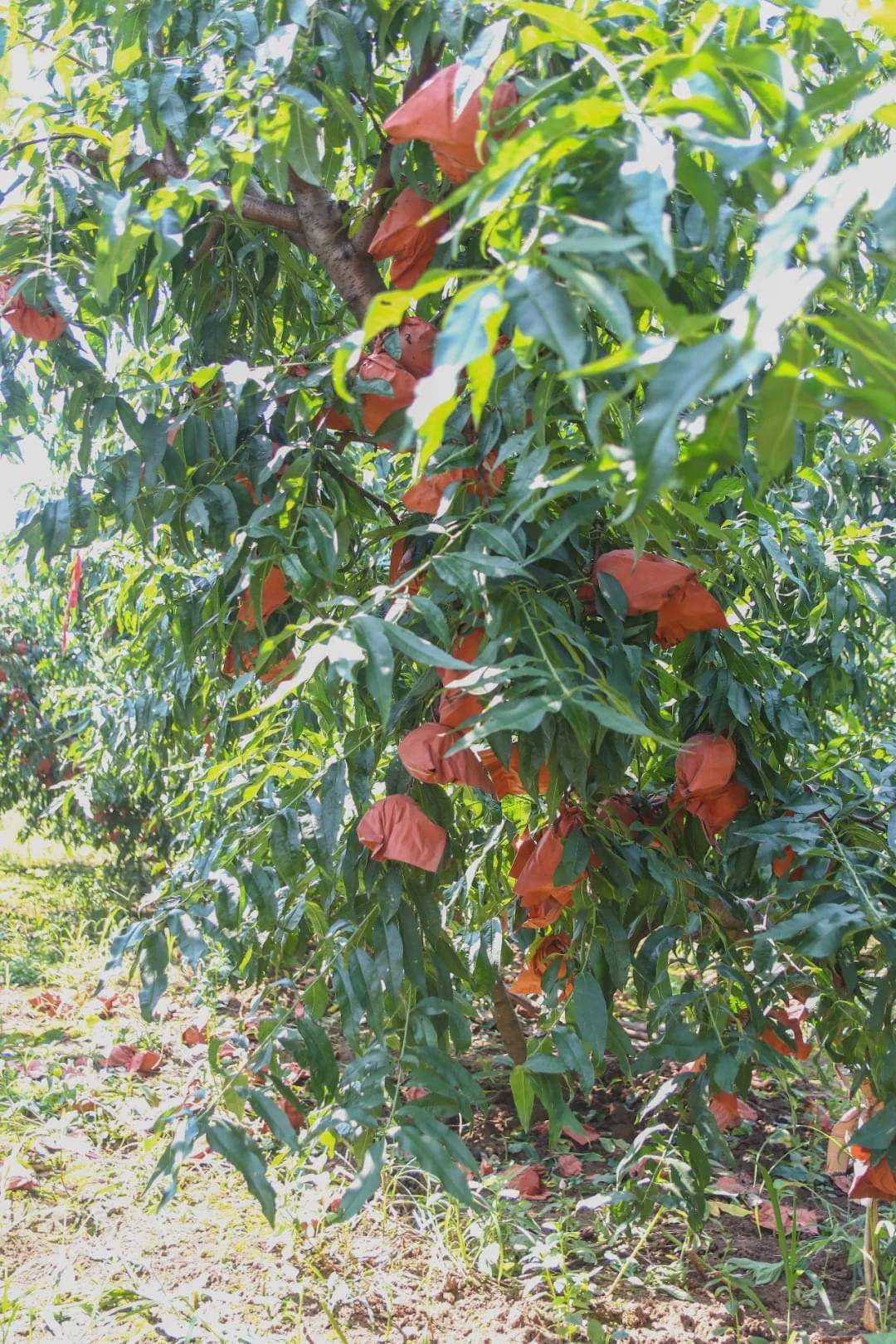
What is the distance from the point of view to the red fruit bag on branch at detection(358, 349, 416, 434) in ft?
3.82

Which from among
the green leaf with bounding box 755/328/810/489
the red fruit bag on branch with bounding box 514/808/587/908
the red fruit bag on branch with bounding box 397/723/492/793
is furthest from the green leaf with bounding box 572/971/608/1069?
the green leaf with bounding box 755/328/810/489

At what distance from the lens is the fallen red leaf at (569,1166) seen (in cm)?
228

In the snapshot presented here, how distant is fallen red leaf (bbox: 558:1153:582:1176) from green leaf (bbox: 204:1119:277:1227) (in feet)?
4.66

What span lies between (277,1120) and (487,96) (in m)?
0.89

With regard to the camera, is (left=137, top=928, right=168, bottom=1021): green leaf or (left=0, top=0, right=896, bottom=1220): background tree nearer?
(left=0, top=0, right=896, bottom=1220): background tree

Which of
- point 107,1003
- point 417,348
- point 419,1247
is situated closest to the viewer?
point 417,348

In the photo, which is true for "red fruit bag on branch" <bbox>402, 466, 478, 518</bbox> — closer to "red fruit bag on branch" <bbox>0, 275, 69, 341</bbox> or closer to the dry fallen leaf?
"red fruit bag on branch" <bbox>0, 275, 69, 341</bbox>

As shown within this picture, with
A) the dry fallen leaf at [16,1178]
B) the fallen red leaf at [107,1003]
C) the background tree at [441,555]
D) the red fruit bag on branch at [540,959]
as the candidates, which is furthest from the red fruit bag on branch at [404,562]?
the fallen red leaf at [107,1003]

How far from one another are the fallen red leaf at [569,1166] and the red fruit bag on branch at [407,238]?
1729 mm

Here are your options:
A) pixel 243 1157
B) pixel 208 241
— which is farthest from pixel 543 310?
pixel 208 241

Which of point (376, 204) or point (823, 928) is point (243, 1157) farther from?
point (376, 204)

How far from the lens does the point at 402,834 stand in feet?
3.73

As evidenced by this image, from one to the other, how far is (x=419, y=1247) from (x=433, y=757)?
1.34 metres

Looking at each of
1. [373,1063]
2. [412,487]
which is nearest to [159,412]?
[412,487]
